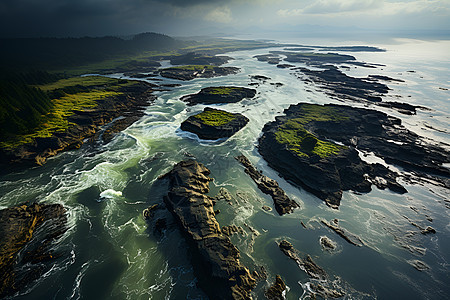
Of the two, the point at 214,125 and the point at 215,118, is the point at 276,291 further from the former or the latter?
the point at 215,118

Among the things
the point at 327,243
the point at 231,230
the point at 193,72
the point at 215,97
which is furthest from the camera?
the point at 193,72

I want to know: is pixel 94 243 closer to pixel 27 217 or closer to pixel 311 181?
pixel 27 217

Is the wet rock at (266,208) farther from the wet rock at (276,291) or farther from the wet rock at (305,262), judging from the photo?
the wet rock at (276,291)

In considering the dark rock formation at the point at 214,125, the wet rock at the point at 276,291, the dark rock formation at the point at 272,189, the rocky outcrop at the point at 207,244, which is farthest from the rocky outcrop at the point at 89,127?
the wet rock at the point at 276,291

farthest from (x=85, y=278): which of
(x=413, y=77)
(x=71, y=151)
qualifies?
(x=413, y=77)

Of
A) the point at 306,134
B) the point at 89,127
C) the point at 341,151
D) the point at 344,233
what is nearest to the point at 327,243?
the point at 344,233

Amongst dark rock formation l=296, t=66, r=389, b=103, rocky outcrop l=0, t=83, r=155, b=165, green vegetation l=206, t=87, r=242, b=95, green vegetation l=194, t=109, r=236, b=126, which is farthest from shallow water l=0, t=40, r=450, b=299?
dark rock formation l=296, t=66, r=389, b=103
